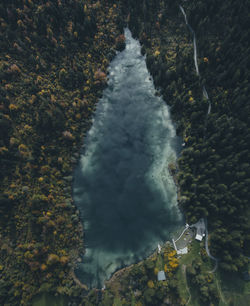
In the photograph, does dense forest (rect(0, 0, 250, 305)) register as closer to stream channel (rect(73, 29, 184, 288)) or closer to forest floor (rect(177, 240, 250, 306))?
stream channel (rect(73, 29, 184, 288))

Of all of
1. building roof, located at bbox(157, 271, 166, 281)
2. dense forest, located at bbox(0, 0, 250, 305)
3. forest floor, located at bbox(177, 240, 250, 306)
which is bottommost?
building roof, located at bbox(157, 271, 166, 281)

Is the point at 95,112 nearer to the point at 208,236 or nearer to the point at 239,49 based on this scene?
the point at 239,49

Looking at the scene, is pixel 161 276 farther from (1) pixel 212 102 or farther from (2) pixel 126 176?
(1) pixel 212 102

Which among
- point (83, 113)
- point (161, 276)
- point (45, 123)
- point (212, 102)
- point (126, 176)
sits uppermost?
point (212, 102)

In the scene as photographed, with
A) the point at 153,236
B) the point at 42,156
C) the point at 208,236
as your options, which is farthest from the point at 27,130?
the point at 208,236

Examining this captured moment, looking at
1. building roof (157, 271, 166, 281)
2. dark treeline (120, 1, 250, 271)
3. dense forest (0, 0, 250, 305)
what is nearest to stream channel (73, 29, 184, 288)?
dense forest (0, 0, 250, 305)

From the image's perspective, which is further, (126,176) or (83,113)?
(83,113)

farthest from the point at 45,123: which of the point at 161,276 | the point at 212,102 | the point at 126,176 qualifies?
the point at 161,276
